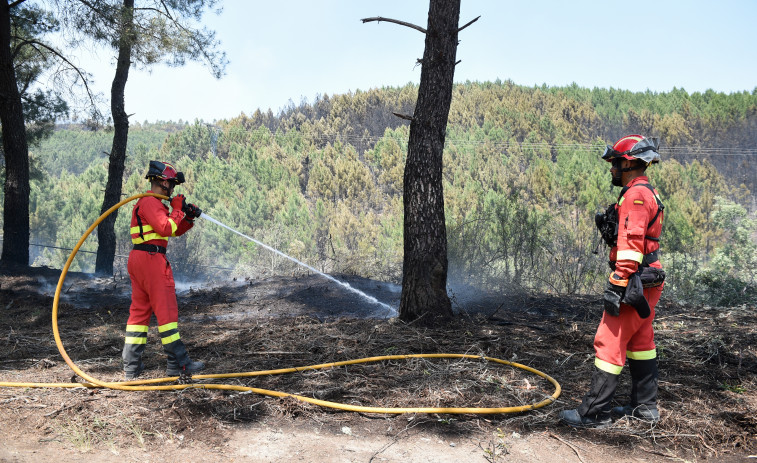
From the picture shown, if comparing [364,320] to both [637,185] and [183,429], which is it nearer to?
[183,429]

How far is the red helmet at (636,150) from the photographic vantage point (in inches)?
143

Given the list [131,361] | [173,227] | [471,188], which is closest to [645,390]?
[173,227]

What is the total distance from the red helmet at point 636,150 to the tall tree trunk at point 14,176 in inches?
468

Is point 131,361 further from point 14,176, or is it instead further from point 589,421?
point 14,176

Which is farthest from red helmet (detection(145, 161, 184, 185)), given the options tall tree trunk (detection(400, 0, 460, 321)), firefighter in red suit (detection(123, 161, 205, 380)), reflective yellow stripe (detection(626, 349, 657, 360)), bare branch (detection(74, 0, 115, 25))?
bare branch (detection(74, 0, 115, 25))

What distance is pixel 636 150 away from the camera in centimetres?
367

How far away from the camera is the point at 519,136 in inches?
1362

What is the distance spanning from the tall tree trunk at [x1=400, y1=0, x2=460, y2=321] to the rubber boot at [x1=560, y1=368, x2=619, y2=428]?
265 centimetres

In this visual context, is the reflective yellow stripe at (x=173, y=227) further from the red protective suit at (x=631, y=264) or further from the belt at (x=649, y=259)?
the belt at (x=649, y=259)

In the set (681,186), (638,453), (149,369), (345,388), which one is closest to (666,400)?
(638,453)

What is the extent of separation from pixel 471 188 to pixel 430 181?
16.4 meters

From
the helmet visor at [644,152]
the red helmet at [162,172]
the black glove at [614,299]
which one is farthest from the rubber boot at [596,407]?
the red helmet at [162,172]

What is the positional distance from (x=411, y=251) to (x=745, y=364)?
3496 millimetres

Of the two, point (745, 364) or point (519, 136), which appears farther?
point (519, 136)
